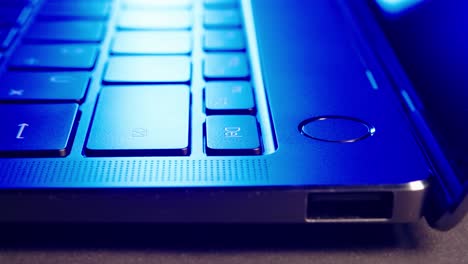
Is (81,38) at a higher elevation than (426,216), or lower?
higher

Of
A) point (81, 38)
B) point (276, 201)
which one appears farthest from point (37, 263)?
point (81, 38)

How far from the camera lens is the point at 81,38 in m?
0.50

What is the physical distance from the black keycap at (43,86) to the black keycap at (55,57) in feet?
0.05

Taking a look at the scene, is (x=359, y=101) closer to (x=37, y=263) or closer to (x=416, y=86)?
(x=416, y=86)

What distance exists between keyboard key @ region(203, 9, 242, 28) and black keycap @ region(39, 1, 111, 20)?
3.6 inches

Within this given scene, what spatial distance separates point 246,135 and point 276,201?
0.06m

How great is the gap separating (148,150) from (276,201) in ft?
0.26

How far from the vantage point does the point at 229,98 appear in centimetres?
40

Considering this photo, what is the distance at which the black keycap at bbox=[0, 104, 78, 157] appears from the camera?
34 centimetres

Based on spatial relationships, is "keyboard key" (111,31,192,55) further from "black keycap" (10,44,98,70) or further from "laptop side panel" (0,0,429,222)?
"laptop side panel" (0,0,429,222)

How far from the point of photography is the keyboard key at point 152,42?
48cm

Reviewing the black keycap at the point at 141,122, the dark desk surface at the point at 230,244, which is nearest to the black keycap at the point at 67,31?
the black keycap at the point at 141,122

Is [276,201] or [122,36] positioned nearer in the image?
[276,201]

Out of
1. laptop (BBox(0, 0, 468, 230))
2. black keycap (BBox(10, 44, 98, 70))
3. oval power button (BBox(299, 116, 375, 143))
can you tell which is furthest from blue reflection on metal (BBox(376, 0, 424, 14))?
black keycap (BBox(10, 44, 98, 70))
